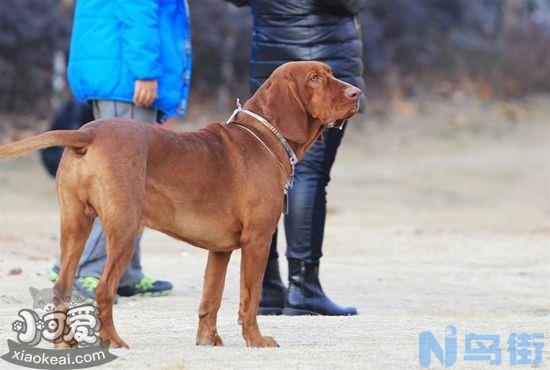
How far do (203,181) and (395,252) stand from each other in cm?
572

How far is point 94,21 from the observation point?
21.8 feet

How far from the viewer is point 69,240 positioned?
4688 millimetres

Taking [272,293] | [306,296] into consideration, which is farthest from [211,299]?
[272,293]

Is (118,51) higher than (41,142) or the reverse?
higher

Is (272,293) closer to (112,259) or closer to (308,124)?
(308,124)

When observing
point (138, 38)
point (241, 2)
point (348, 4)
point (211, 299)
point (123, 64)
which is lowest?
point (211, 299)

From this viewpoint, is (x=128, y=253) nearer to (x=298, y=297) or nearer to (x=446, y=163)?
(x=298, y=297)

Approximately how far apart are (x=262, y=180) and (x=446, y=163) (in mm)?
13648

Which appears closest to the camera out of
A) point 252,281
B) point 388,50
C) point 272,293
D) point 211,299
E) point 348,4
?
point 252,281

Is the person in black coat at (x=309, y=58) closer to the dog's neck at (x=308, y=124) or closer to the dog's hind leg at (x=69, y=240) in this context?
the dog's neck at (x=308, y=124)

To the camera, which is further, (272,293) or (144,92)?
(272,293)

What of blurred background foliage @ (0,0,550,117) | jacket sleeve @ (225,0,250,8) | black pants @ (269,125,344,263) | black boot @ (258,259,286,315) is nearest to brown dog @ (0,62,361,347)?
black pants @ (269,125,344,263)

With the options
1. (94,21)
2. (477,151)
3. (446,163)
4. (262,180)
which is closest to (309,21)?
(94,21)

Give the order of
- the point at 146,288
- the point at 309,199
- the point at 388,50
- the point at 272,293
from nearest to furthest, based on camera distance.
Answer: the point at 309,199 < the point at 272,293 < the point at 146,288 < the point at 388,50
